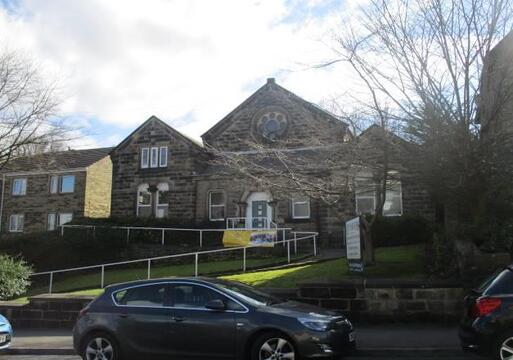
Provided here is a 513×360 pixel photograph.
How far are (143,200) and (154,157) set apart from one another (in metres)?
2.67

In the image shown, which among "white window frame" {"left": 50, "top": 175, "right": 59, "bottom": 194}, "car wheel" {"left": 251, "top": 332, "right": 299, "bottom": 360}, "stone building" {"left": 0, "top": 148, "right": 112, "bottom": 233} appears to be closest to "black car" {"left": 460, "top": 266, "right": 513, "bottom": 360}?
"car wheel" {"left": 251, "top": 332, "right": 299, "bottom": 360}

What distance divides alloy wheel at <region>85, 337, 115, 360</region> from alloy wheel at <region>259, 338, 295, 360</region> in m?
2.58

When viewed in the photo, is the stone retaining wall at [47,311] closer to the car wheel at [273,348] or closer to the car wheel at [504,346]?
the car wheel at [273,348]

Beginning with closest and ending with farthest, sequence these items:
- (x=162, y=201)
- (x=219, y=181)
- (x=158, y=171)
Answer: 1. (x=219, y=181)
2. (x=162, y=201)
3. (x=158, y=171)

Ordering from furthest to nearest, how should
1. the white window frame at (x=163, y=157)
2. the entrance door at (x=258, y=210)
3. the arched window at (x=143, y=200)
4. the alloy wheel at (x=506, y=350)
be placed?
1. the white window frame at (x=163, y=157)
2. the arched window at (x=143, y=200)
3. the entrance door at (x=258, y=210)
4. the alloy wheel at (x=506, y=350)

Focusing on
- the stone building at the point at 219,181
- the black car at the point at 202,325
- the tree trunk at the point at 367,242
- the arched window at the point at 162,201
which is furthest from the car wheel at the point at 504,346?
the arched window at the point at 162,201

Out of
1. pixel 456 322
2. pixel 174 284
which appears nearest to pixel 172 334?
pixel 174 284

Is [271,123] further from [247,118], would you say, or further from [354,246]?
[354,246]

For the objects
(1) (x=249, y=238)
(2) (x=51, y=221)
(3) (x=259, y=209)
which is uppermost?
(2) (x=51, y=221)

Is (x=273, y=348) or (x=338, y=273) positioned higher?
(x=338, y=273)

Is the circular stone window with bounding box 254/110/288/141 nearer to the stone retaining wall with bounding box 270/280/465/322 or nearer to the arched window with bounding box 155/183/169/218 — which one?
the arched window with bounding box 155/183/169/218

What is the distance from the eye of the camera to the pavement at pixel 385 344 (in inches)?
373

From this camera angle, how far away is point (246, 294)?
29.8ft

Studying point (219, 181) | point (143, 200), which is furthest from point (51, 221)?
point (219, 181)
